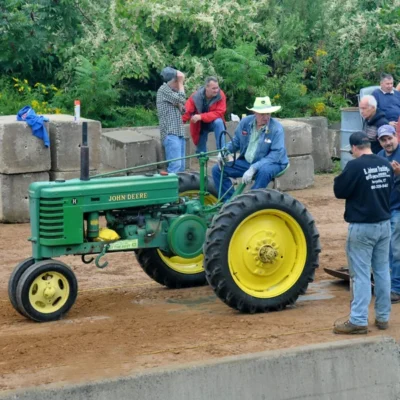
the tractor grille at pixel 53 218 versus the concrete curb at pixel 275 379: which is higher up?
the tractor grille at pixel 53 218

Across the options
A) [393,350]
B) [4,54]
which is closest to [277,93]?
[4,54]

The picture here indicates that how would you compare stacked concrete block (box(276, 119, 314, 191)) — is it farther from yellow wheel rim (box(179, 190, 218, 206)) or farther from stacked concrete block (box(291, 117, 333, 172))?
yellow wheel rim (box(179, 190, 218, 206))

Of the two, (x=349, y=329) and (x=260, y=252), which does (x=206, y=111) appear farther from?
(x=349, y=329)

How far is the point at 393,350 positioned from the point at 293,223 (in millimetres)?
2205

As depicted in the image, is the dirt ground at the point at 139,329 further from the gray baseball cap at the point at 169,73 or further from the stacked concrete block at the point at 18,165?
the gray baseball cap at the point at 169,73

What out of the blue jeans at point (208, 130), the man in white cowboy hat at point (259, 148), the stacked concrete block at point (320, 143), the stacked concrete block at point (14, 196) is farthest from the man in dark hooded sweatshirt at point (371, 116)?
the stacked concrete block at point (320, 143)

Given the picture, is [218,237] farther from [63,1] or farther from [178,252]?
[63,1]

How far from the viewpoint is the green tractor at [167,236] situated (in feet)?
28.7

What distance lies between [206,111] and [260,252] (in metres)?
5.58

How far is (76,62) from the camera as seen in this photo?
1712cm

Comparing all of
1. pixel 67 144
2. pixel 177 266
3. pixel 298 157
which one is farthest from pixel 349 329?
pixel 298 157

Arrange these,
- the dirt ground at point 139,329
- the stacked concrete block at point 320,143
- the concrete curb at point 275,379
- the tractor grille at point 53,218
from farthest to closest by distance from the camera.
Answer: the stacked concrete block at point 320,143 < the tractor grille at point 53,218 < the dirt ground at point 139,329 < the concrete curb at point 275,379

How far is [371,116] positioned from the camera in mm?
11094

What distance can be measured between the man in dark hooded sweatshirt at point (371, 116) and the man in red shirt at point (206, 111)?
3300 mm
